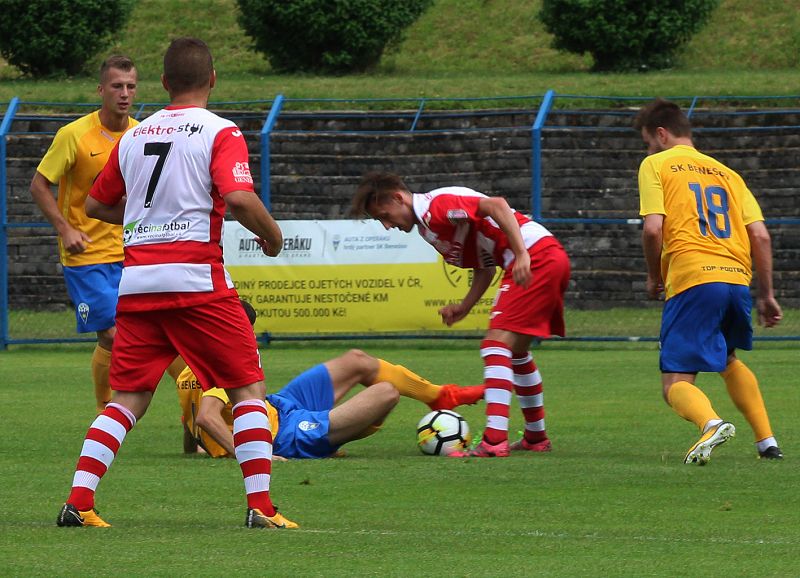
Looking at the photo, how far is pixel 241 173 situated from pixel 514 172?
657 inches

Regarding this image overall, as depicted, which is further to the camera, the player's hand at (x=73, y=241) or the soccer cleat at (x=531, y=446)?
the soccer cleat at (x=531, y=446)

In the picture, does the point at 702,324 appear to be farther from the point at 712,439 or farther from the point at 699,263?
the point at 712,439

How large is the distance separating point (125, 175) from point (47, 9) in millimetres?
22559

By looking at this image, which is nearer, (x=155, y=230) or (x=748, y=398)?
(x=155, y=230)

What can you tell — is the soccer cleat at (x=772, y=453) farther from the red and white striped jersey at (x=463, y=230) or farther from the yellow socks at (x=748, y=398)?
the red and white striped jersey at (x=463, y=230)

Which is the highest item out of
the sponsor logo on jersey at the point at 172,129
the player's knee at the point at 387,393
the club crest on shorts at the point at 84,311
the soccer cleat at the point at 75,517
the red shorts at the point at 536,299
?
the sponsor logo on jersey at the point at 172,129

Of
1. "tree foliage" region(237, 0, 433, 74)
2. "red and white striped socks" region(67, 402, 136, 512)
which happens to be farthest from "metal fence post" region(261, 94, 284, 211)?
"red and white striped socks" region(67, 402, 136, 512)

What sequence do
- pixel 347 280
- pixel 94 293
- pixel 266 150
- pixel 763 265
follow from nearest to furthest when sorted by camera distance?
pixel 763 265
pixel 94 293
pixel 347 280
pixel 266 150

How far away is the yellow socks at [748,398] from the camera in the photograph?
833 centimetres

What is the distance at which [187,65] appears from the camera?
601 cm

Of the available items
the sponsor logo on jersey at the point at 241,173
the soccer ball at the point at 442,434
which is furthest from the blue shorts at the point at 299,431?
the sponsor logo on jersey at the point at 241,173

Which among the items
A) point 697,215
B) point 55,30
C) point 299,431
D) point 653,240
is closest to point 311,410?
point 299,431

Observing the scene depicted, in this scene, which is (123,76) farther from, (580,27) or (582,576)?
(580,27)

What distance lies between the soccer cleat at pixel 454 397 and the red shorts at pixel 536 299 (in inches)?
30.9
